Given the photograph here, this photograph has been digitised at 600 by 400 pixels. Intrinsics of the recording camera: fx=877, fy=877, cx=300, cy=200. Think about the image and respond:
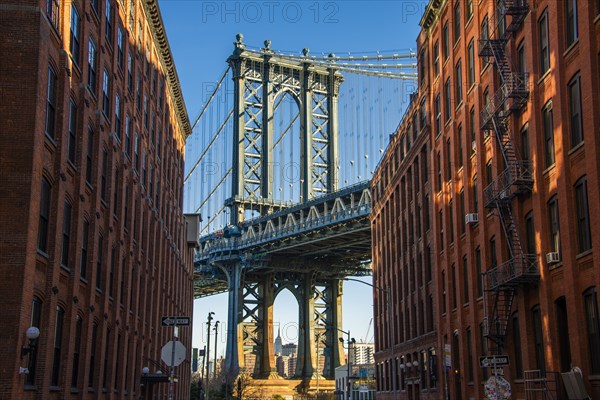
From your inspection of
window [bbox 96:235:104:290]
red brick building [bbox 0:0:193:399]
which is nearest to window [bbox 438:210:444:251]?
red brick building [bbox 0:0:193:399]

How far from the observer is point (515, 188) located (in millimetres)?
34438

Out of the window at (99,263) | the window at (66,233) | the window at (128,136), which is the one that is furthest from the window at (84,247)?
the window at (128,136)

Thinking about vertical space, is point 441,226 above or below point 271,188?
below

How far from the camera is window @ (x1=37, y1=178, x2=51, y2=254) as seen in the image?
26.7 metres

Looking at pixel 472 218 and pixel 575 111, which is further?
pixel 472 218

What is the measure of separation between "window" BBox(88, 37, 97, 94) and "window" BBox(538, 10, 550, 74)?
55.9 ft

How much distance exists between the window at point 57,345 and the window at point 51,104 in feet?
19.3

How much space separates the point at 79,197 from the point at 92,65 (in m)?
6.30

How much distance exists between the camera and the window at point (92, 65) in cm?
3375

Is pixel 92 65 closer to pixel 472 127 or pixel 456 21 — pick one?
pixel 472 127

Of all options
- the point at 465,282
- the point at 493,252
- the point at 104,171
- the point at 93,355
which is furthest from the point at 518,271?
the point at 104,171

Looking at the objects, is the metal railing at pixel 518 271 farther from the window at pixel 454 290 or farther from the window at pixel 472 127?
the window at pixel 454 290

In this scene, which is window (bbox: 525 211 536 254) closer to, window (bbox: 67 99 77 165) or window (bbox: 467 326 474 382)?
window (bbox: 467 326 474 382)

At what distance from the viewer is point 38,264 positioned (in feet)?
85.6
